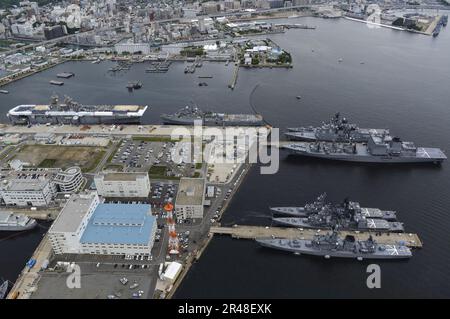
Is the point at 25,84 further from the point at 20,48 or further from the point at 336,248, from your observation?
the point at 336,248

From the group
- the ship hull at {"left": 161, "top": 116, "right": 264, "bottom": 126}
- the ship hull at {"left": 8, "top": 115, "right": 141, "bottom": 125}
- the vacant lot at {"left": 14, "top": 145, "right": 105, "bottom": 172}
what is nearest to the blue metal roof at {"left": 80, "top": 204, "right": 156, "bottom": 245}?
the vacant lot at {"left": 14, "top": 145, "right": 105, "bottom": 172}

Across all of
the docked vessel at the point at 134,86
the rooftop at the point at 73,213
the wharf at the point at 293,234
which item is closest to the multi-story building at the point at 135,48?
the docked vessel at the point at 134,86

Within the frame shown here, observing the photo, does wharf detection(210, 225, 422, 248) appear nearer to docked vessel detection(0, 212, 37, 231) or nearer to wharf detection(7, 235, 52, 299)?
wharf detection(7, 235, 52, 299)

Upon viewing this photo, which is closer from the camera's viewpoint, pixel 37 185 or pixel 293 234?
pixel 293 234

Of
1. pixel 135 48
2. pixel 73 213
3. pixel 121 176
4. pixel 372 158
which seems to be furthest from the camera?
pixel 135 48

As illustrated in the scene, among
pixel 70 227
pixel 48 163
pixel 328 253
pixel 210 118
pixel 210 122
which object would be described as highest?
pixel 210 118

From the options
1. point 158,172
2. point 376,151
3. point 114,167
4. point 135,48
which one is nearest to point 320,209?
point 376,151

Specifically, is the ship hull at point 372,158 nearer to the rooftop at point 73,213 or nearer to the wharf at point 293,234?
the wharf at point 293,234

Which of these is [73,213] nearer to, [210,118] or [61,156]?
[61,156]
